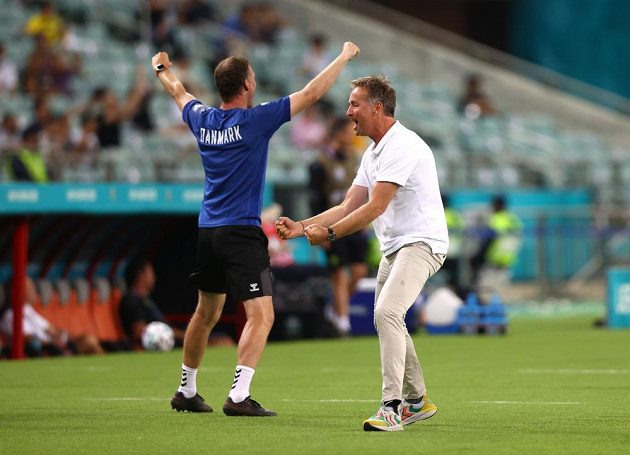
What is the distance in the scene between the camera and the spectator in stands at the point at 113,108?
21.7m

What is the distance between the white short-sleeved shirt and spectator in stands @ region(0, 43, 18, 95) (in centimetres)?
1463

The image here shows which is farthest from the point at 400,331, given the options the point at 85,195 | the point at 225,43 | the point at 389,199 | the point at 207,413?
the point at 225,43

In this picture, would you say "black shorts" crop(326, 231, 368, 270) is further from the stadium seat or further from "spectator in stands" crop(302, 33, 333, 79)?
"spectator in stands" crop(302, 33, 333, 79)

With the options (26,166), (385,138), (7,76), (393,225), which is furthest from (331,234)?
(7,76)

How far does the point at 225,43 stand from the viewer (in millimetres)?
28000

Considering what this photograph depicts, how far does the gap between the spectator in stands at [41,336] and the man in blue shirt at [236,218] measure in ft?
20.2

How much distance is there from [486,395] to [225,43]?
17934mm

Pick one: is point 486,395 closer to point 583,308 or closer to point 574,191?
point 583,308

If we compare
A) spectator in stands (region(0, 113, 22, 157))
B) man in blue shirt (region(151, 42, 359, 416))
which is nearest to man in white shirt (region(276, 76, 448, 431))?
man in blue shirt (region(151, 42, 359, 416))

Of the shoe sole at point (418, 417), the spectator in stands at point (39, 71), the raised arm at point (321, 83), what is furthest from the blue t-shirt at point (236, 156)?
the spectator in stands at point (39, 71)

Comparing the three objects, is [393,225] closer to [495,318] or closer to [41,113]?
[495,318]

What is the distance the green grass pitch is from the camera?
7996 mm

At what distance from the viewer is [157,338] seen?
54.5ft

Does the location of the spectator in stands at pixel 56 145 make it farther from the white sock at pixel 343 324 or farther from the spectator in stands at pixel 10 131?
the white sock at pixel 343 324
